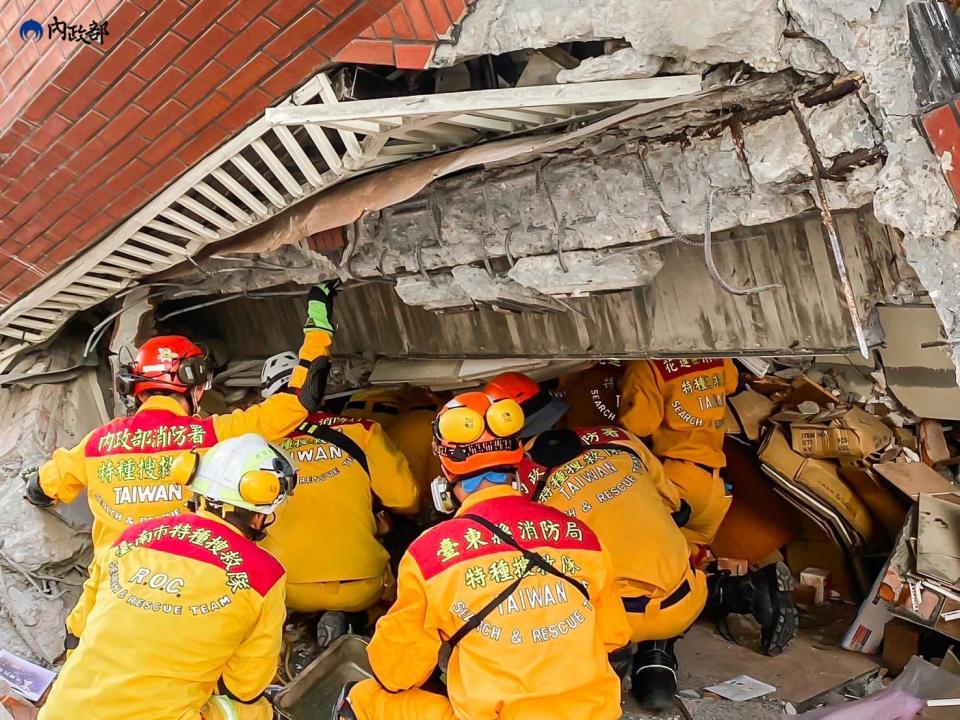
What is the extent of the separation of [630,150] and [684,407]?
2.44 metres

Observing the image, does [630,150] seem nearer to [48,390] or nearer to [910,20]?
[910,20]

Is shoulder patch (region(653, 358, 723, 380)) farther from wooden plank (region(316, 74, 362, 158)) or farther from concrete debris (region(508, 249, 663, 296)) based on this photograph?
wooden plank (region(316, 74, 362, 158))

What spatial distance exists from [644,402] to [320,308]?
2011 millimetres

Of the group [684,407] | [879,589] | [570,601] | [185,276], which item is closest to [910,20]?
[570,601]

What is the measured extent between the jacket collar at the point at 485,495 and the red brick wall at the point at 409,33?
1611 millimetres

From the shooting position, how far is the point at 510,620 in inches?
115

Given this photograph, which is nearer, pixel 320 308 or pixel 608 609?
pixel 608 609

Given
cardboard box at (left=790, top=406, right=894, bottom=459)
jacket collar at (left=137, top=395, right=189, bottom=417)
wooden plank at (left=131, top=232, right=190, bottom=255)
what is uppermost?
wooden plank at (left=131, top=232, right=190, bottom=255)

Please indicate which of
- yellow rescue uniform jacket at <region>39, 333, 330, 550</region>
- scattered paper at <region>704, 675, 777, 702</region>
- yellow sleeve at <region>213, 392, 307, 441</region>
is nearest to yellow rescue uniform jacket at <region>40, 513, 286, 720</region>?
yellow rescue uniform jacket at <region>39, 333, 330, 550</region>

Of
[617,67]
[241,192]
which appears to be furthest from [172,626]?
[617,67]

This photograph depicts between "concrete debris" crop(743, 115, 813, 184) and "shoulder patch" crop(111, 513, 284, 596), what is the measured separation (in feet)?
7.89

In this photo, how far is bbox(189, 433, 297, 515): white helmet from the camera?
3.32 m

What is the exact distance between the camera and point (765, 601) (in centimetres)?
467

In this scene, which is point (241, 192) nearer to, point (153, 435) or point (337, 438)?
point (153, 435)
